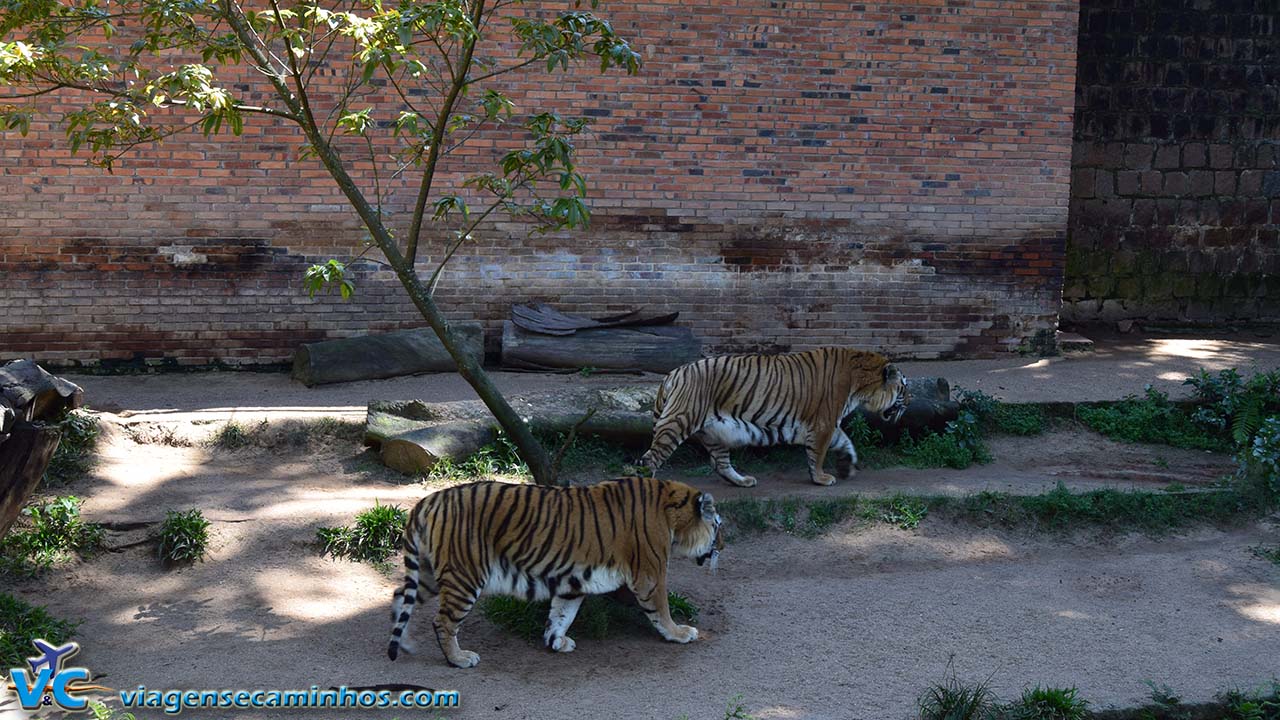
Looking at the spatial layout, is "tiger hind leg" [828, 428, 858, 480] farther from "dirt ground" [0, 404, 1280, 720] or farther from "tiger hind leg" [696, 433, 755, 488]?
"tiger hind leg" [696, 433, 755, 488]

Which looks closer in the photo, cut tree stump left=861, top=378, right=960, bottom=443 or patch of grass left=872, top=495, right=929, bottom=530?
patch of grass left=872, top=495, right=929, bottom=530

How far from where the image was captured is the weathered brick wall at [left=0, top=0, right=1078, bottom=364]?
11.2 metres

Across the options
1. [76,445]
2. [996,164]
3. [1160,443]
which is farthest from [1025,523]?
[76,445]

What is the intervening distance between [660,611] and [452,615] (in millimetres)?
1176

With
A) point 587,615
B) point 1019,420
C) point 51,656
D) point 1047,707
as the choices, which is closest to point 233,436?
point 51,656

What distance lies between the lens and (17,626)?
6254 millimetres

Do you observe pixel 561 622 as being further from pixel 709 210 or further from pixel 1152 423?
pixel 1152 423

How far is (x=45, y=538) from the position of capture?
24.2 feet

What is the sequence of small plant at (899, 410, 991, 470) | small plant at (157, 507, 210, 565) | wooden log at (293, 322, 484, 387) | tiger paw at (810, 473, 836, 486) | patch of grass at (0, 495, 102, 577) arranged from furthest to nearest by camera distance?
1. wooden log at (293, 322, 484, 387)
2. small plant at (899, 410, 991, 470)
3. tiger paw at (810, 473, 836, 486)
4. small plant at (157, 507, 210, 565)
5. patch of grass at (0, 495, 102, 577)

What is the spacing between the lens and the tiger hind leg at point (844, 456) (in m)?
9.23

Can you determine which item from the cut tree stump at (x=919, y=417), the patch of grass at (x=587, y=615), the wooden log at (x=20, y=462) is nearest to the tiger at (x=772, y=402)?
the cut tree stump at (x=919, y=417)

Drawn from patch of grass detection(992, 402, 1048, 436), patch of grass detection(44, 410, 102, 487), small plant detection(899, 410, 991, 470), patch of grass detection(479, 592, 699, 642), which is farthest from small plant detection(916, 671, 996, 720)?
patch of grass detection(44, 410, 102, 487)

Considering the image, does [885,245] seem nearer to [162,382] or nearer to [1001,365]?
[1001,365]

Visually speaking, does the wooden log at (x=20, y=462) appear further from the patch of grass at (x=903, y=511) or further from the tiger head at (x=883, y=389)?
the tiger head at (x=883, y=389)
